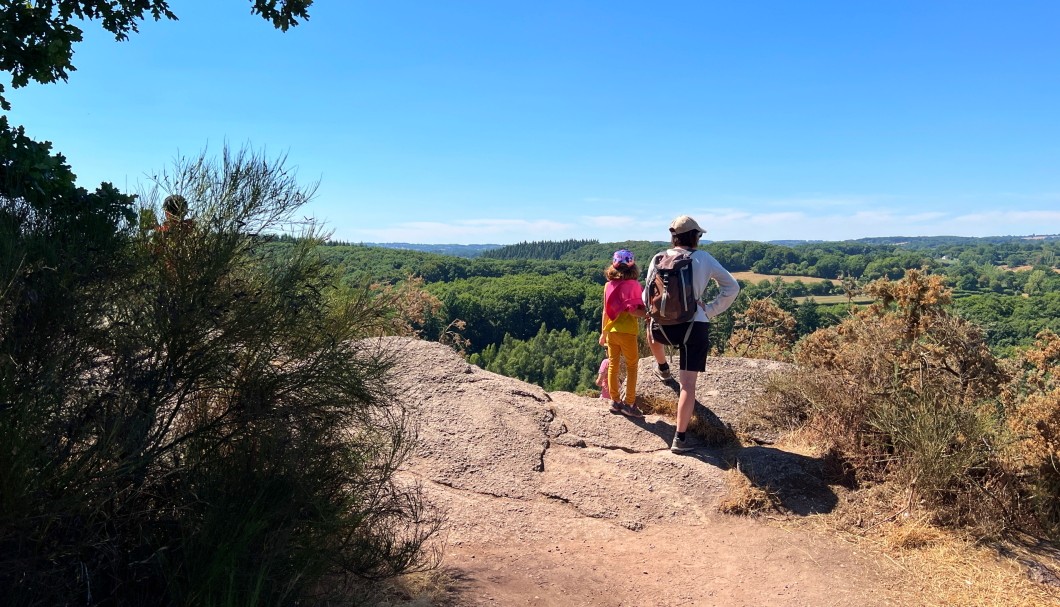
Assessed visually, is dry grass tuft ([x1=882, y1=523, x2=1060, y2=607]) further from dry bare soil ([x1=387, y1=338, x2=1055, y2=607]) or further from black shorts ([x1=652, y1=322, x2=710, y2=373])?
black shorts ([x1=652, y1=322, x2=710, y2=373])

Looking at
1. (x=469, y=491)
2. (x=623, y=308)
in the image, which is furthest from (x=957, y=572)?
(x=469, y=491)

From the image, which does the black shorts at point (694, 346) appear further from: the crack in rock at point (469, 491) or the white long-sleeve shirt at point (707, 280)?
the crack in rock at point (469, 491)

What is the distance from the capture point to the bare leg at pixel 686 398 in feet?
16.0

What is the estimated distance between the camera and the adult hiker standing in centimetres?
483

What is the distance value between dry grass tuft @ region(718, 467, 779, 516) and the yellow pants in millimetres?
1270

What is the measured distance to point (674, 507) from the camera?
4547mm

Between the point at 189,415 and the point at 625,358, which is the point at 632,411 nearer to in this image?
the point at 625,358

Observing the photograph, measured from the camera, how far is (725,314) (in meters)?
12.9

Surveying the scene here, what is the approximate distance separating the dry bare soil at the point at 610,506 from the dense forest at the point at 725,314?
1.59 m

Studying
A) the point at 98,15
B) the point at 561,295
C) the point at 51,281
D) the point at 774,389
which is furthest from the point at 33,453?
the point at 561,295

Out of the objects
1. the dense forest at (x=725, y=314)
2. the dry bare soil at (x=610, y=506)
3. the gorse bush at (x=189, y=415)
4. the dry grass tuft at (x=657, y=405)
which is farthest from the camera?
the dense forest at (x=725, y=314)

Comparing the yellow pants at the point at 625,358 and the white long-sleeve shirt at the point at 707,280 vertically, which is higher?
the white long-sleeve shirt at the point at 707,280

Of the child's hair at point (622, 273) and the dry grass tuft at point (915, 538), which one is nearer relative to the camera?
the dry grass tuft at point (915, 538)

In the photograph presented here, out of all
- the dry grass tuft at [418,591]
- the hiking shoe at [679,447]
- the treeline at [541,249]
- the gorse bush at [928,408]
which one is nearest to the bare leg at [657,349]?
the hiking shoe at [679,447]
